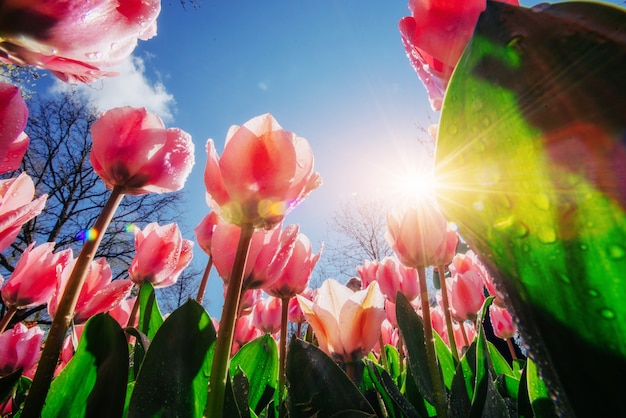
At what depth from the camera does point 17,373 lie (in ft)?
2.39

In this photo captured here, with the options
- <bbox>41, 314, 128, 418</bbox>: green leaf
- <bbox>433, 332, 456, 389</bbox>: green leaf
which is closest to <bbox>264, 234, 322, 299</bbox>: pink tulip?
<bbox>433, 332, 456, 389</bbox>: green leaf

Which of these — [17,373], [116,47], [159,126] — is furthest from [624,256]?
[17,373]

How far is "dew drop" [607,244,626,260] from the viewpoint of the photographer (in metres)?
0.24

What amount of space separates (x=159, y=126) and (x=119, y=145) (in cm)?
9

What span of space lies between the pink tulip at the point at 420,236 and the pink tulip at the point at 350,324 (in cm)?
19

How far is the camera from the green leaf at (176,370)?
542 millimetres

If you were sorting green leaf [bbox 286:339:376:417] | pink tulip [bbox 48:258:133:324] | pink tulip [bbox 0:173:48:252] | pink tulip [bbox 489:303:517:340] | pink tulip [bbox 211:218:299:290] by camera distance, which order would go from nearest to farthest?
pink tulip [bbox 0:173:48:252]
green leaf [bbox 286:339:376:417]
pink tulip [bbox 211:218:299:290]
pink tulip [bbox 48:258:133:324]
pink tulip [bbox 489:303:517:340]

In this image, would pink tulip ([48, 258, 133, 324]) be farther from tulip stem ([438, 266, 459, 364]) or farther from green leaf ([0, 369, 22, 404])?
tulip stem ([438, 266, 459, 364])

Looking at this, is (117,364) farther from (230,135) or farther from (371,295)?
(371,295)

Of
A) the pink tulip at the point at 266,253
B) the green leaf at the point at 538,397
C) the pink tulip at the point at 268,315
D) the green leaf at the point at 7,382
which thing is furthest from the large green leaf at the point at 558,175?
the pink tulip at the point at 268,315

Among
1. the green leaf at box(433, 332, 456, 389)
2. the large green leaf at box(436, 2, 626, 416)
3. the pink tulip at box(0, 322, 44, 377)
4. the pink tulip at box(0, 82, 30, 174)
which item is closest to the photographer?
the large green leaf at box(436, 2, 626, 416)

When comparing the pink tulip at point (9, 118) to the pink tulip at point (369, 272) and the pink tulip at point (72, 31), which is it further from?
the pink tulip at point (369, 272)

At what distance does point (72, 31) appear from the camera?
509 mm

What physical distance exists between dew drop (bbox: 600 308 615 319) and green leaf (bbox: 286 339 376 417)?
1.81 ft
